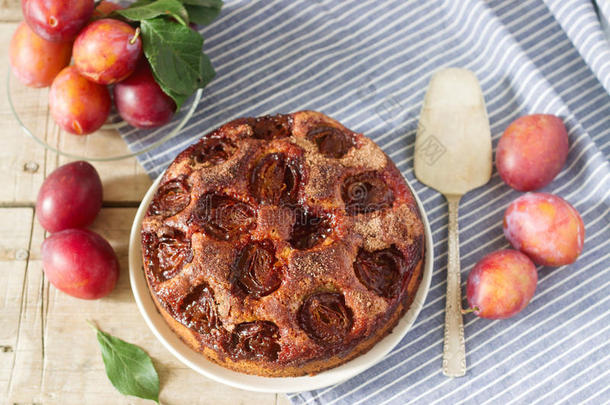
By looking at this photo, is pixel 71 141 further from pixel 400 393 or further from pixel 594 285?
pixel 594 285

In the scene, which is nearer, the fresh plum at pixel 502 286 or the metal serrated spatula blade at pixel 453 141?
the fresh plum at pixel 502 286

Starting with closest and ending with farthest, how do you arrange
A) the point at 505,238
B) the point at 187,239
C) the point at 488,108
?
the point at 187,239
the point at 505,238
the point at 488,108

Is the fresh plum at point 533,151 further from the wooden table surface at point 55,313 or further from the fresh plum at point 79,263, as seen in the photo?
the fresh plum at point 79,263

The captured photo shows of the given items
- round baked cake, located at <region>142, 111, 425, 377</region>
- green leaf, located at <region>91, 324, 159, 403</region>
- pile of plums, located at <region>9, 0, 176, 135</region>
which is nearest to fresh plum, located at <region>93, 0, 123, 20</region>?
pile of plums, located at <region>9, 0, 176, 135</region>

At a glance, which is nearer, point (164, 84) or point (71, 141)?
point (164, 84)

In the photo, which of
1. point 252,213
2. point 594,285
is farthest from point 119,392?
point 594,285

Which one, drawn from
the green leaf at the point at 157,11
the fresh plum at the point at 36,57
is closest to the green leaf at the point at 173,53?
the green leaf at the point at 157,11

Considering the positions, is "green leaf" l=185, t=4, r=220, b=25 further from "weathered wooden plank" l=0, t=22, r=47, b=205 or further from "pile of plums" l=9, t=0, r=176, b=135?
"weathered wooden plank" l=0, t=22, r=47, b=205
